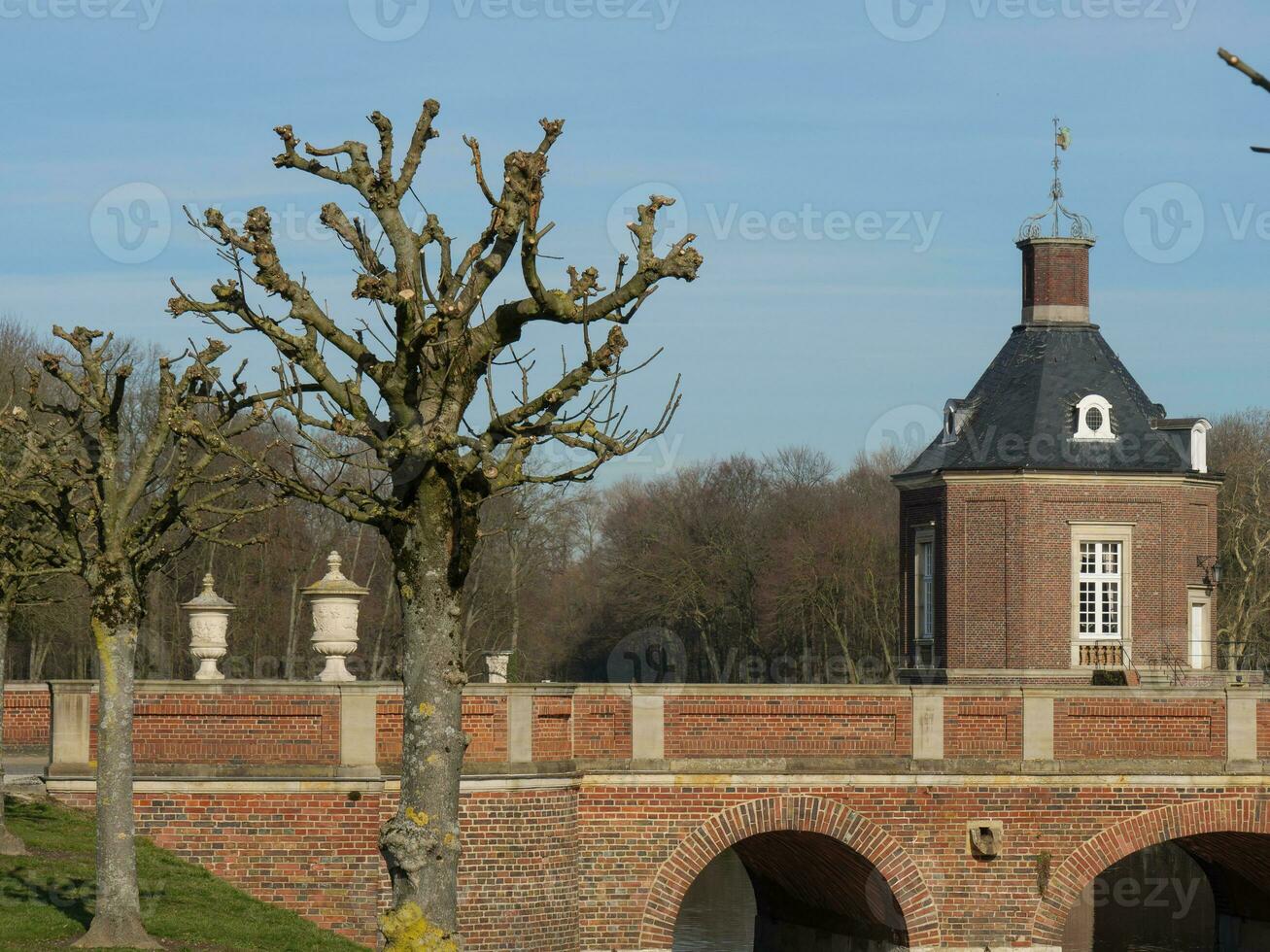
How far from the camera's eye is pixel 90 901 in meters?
16.5

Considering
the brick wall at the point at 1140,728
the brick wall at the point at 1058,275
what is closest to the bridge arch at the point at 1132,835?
the brick wall at the point at 1140,728

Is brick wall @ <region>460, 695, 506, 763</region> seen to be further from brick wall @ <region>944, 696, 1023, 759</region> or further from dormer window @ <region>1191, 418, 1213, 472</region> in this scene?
dormer window @ <region>1191, 418, 1213, 472</region>

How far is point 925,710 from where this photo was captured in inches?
827

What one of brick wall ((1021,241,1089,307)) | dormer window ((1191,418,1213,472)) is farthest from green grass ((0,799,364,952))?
brick wall ((1021,241,1089,307))

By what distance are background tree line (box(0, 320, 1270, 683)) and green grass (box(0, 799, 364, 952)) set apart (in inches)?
847

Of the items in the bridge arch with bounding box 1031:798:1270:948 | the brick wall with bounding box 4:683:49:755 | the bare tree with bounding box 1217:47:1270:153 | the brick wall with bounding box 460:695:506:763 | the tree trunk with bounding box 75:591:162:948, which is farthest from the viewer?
the brick wall with bounding box 4:683:49:755

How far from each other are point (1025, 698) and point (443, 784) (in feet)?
37.5

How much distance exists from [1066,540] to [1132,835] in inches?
666

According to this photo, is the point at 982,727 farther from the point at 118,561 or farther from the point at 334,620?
the point at 118,561

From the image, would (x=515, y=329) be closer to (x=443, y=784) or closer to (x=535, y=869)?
(x=443, y=784)

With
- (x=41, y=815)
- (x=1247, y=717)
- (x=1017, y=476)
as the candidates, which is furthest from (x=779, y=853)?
(x=1017, y=476)

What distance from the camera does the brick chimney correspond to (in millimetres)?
40531

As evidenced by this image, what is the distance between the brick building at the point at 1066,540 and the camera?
123 feet

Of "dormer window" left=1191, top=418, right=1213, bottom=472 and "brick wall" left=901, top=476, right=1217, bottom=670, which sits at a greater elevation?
"dormer window" left=1191, top=418, right=1213, bottom=472
